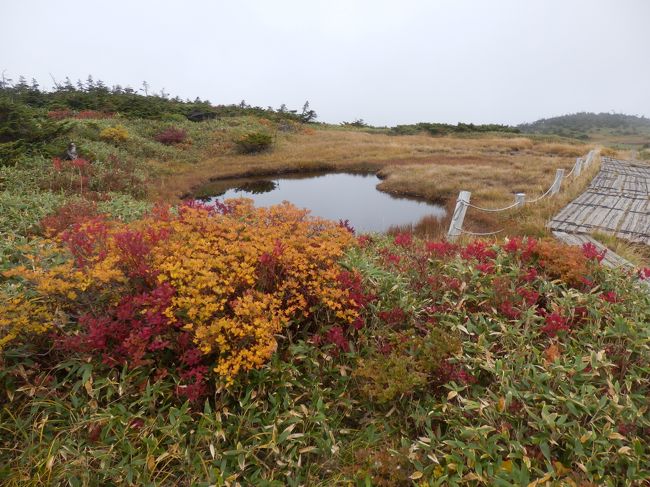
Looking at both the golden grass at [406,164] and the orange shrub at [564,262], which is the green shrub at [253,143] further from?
the orange shrub at [564,262]

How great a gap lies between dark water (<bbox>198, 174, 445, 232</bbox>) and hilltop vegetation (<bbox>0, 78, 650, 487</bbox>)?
22.7ft

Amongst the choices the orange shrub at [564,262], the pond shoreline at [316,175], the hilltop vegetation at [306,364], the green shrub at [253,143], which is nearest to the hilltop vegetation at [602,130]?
the pond shoreline at [316,175]

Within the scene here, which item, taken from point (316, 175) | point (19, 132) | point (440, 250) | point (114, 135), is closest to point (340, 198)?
point (316, 175)

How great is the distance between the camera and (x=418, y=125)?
1716 inches

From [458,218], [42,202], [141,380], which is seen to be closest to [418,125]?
[458,218]

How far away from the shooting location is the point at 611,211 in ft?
33.0

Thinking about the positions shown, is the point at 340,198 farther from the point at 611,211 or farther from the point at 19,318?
the point at 19,318

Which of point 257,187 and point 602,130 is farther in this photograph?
point 602,130

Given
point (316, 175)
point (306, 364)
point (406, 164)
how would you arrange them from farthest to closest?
point (406, 164)
point (316, 175)
point (306, 364)

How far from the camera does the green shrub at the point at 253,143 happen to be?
2384cm

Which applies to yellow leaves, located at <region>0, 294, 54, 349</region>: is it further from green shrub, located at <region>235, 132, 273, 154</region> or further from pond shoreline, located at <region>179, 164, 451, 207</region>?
green shrub, located at <region>235, 132, 273, 154</region>

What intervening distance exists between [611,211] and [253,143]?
65.2 ft

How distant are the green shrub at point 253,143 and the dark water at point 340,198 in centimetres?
585

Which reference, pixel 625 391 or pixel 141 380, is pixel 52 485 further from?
pixel 625 391
